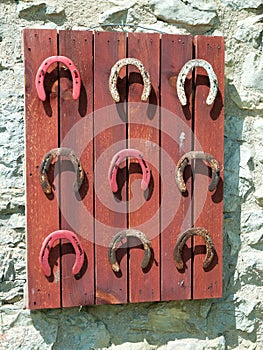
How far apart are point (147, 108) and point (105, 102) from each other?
160 mm

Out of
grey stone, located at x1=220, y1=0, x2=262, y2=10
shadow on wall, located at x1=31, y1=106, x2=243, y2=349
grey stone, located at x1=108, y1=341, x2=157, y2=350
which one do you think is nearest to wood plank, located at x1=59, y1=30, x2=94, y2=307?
shadow on wall, located at x1=31, y1=106, x2=243, y2=349

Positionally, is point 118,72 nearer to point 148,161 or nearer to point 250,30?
point 148,161

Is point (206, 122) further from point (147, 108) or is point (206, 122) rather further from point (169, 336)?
point (169, 336)

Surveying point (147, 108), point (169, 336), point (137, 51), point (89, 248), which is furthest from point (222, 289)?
point (137, 51)

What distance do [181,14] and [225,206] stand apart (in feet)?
2.52

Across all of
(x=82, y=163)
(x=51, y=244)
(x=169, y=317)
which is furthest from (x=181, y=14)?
(x=169, y=317)

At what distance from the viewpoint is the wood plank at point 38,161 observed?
245 centimetres

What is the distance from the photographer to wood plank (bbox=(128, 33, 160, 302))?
2541 mm

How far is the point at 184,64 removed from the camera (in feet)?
8.43

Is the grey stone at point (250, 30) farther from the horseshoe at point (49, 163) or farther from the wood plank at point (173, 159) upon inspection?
the horseshoe at point (49, 163)

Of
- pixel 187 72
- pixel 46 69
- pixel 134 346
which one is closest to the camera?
pixel 46 69

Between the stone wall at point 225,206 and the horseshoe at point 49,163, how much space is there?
0.12m

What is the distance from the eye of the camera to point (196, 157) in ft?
8.51

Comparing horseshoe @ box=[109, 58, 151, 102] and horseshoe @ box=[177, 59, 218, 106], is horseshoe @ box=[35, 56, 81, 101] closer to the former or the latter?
horseshoe @ box=[109, 58, 151, 102]
